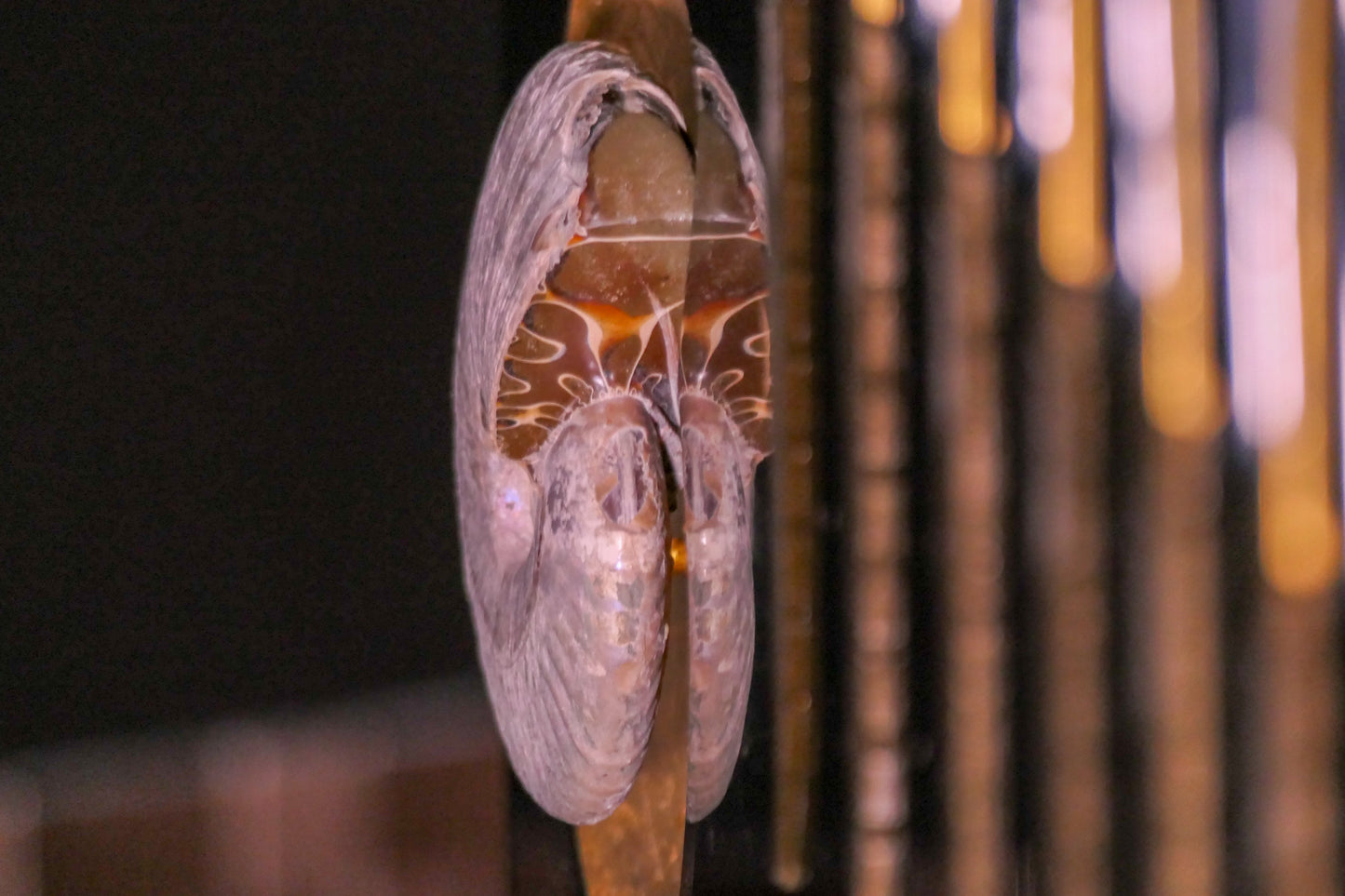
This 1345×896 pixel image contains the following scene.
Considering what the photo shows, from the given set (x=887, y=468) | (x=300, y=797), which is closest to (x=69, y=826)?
(x=300, y=797)

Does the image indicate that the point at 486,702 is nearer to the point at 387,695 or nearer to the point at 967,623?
the point at 387,695

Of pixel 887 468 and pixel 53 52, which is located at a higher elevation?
pixel 53 52

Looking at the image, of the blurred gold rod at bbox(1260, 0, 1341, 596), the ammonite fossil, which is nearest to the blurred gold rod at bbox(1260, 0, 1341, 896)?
the blurred gold rod at bbox(1260, 0, 1341, 596)

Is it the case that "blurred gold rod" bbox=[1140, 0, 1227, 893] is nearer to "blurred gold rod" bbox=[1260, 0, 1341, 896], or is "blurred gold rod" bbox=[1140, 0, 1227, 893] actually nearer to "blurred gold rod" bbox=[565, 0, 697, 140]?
"blurred gold rod" bbox=[1260, 0, 1341, 896]

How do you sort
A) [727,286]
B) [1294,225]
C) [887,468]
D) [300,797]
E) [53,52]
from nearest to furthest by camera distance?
[1294,225], [887,468], [727,286], [53,52], [300,797]

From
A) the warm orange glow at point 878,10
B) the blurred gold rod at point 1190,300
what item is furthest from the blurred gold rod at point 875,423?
the blurred gold rod at point 1190,300

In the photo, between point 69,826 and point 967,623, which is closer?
point 967,623

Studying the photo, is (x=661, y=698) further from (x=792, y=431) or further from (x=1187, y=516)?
(x=1187, y=516)
